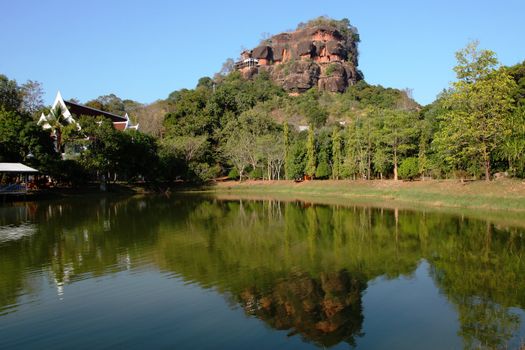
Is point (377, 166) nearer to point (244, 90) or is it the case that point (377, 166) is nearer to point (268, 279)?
point (268, 279)

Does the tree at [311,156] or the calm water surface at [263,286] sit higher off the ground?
the tree at [311,156]

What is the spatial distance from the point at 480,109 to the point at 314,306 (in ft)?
83.4

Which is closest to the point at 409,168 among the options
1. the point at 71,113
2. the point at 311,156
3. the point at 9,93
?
the point at 311,156

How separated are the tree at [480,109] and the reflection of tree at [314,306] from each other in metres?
21.7

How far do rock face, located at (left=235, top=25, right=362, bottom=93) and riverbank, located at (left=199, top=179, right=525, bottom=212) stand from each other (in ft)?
176

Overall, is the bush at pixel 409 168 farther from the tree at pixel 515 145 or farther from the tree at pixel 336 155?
the tree at pixel 515 145

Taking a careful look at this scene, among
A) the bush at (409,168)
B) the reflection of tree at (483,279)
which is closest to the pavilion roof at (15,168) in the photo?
the reflection of tree at (483,279)

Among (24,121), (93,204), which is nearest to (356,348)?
(93,204)

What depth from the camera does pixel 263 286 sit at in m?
10.7

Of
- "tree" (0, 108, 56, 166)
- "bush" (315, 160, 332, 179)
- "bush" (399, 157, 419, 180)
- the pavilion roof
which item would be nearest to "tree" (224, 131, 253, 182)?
"bush" (315, 160, 332, 179)

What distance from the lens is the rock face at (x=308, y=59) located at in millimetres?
96438

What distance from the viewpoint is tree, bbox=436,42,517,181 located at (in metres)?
28.7

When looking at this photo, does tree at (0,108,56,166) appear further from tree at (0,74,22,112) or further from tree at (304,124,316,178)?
tree at (304,124,316,178)

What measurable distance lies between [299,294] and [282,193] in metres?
33.1
